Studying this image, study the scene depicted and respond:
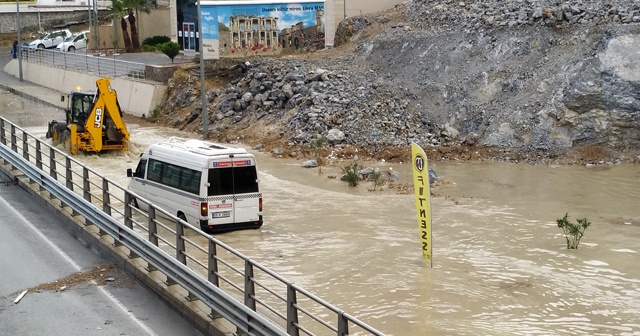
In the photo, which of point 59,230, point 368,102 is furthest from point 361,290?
point 368,102

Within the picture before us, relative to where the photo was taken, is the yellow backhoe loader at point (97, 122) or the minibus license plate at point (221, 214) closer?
the minibus license plate at point (221, 214)

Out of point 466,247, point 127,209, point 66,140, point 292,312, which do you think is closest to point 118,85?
point 66,140

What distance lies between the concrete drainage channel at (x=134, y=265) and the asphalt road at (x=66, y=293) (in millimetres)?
124

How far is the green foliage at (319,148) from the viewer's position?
99.7 feet

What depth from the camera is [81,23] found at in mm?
71875

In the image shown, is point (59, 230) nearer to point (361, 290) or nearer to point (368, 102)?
point (361, 290)

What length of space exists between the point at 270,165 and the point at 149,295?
16.7 metres

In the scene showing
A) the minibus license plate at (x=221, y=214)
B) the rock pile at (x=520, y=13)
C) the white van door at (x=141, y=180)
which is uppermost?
the rock pile at (x=520, y=13)

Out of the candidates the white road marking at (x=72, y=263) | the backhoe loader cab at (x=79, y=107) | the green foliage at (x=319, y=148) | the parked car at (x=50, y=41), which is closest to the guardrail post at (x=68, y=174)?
the white road marking at (x=72, y=263)

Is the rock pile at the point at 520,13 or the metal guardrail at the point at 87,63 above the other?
the rock pile at the point at 520,13

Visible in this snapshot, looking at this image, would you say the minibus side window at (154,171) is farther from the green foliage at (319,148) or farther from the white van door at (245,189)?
the green foliage at (319,148)

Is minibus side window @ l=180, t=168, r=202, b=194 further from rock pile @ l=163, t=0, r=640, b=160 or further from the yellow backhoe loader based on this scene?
rock pile @ l=163, t=0, r=640, b=160

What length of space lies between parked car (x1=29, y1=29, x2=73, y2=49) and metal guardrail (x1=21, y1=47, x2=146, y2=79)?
16.8ft

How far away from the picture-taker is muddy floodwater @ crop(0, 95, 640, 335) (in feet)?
51.6
